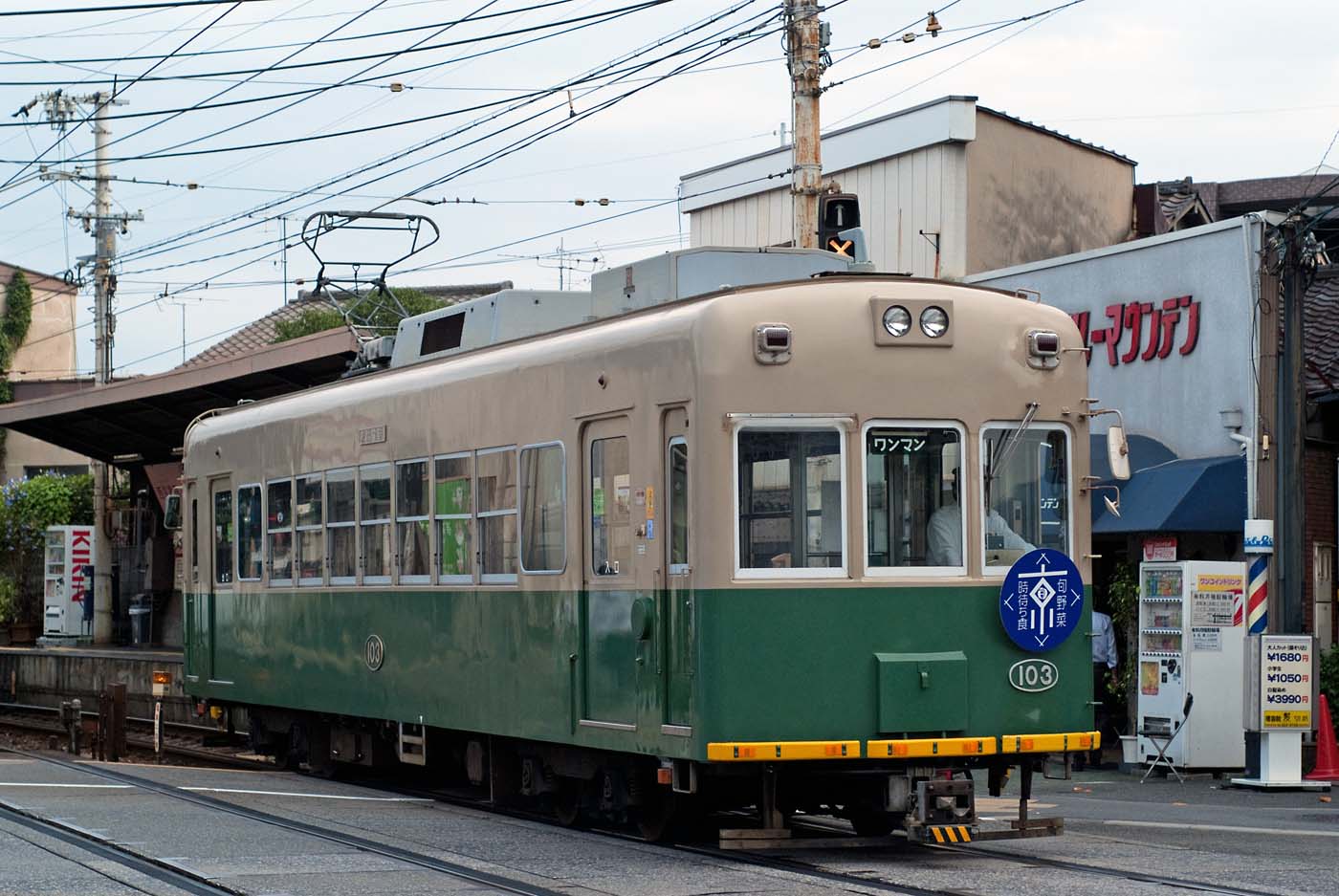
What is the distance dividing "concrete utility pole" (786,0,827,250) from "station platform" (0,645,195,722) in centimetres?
1236

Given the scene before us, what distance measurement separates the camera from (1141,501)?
60.1ft

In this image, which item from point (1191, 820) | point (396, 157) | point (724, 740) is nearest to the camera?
point (724, 740)

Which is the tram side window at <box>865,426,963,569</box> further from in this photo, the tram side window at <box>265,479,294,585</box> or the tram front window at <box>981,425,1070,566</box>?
the tram side window at <box>265,479,294,585</box>

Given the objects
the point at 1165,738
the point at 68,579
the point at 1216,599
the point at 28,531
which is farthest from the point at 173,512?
the point at 28,531

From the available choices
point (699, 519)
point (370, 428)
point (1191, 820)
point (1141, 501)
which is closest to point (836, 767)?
point (699, 519)

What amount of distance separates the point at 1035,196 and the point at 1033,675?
54.8 ft

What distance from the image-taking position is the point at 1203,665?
17.3 m

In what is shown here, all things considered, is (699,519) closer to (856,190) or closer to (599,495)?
(599,495)

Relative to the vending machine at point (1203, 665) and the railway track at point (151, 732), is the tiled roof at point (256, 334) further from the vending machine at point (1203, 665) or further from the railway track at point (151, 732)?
the vending machine at point (1203, 665)

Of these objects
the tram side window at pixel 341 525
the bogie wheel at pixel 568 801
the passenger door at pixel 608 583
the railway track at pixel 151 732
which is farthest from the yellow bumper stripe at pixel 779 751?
the railway track at pixel 151 732

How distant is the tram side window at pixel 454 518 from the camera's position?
41.3ft

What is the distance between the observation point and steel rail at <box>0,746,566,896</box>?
9.27 metres

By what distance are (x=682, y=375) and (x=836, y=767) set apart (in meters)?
2.20

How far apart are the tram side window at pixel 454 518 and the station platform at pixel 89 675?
46.0 feet
